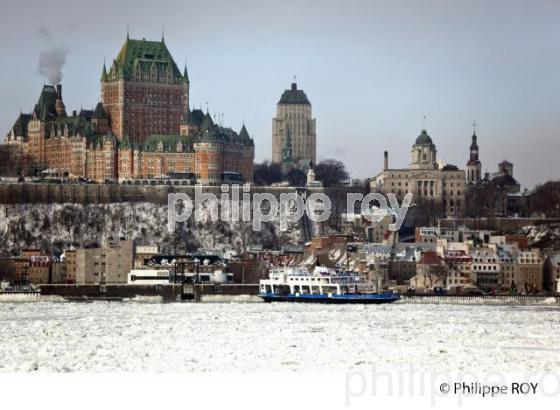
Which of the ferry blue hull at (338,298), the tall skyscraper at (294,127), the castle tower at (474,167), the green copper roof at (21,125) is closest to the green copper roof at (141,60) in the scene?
the green copper roof at (21,125)

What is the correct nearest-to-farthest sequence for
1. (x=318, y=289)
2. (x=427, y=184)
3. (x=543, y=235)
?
(x=318, y=289) < (x=543, y=235) < (x=427, y=184)

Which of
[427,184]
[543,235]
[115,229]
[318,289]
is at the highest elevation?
[427,184]

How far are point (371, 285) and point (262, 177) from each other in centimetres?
5412

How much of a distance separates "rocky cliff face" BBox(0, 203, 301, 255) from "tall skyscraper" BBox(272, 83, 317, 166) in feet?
167

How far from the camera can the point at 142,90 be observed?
10944 centimetres

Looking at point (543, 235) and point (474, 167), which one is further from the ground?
point (474, 167)

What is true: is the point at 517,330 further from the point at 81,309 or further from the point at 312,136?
the point at 312,136

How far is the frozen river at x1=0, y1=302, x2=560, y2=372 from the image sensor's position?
33094 mm

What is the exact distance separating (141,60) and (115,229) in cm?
1942

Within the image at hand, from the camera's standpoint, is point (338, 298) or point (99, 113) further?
point (99, 113)

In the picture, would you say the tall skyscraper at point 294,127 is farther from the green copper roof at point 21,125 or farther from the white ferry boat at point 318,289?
the white ferry boat at point 318,289

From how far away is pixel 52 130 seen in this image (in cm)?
10656

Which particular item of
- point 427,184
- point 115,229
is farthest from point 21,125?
point 427,184

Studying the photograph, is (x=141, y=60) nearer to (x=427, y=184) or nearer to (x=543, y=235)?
(x=427, y=184)
